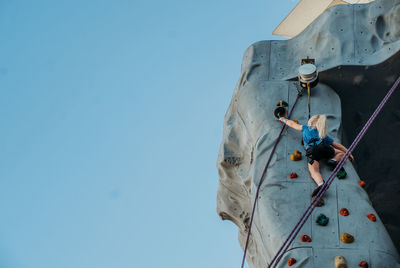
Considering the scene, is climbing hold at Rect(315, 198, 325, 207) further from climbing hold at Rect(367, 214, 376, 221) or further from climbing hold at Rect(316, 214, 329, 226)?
climbing hold at Rect(367, 214, 376, 221)

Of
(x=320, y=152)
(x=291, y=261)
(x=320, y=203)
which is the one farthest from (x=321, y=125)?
(x=291, y=261)

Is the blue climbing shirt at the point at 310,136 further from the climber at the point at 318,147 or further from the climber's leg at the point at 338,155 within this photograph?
the climber's leg at the point at 338,155

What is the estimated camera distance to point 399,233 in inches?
554

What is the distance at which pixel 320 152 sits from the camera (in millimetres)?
9484

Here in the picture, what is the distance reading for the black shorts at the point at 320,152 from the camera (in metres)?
9.48

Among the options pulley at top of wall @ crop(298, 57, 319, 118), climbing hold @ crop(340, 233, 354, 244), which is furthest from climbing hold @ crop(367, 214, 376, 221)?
pulley at top of wall @ crop(298, 57, 319, 118)

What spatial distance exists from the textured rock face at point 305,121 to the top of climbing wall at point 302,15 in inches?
224

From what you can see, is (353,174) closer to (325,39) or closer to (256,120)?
(256,120)

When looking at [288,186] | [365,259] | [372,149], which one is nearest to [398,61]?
[372,149]

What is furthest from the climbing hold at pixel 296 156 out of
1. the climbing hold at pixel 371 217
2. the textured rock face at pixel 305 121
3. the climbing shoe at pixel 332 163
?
the climbing hold at pixel 371 217

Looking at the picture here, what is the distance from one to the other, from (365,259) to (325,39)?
436 centimetres

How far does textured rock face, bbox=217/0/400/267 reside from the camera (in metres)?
8.76

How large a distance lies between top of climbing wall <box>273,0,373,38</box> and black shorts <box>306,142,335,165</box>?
8225 mm

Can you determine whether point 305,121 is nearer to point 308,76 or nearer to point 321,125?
point 308,76
